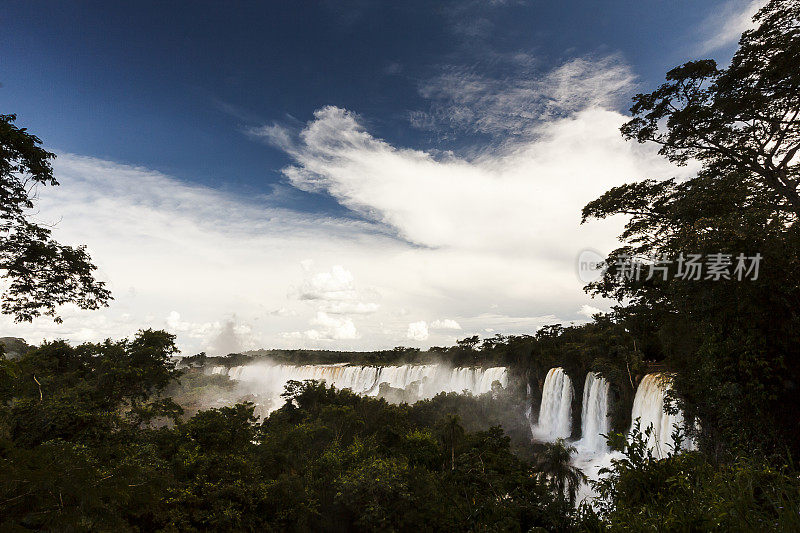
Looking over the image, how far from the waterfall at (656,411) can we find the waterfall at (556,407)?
10.5 meters

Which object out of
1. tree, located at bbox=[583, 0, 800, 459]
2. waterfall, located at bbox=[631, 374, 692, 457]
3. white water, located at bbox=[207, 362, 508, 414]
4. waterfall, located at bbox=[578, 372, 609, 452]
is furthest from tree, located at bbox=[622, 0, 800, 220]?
white water, located at bbox=[207, 362, 508, 414]

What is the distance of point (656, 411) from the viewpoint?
63.0ft

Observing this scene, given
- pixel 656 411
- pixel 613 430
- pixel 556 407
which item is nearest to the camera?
pixel 613 430

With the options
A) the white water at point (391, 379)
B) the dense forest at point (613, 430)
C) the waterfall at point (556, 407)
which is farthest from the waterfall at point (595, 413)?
the white water at point (391, 379)

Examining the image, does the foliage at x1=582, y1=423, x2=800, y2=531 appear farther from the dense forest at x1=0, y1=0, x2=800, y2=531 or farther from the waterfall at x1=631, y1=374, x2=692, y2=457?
the waterfall at x1=631, y1=374, x2=692, y2=457

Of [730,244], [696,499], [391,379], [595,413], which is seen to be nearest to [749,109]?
[730,244]

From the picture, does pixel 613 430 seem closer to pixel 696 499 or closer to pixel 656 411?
pixel 696 499

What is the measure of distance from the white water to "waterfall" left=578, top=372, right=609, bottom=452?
11.8 m

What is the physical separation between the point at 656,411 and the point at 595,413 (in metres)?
8.79

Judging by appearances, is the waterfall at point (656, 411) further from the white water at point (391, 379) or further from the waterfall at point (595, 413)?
the white water at point (391, 379)

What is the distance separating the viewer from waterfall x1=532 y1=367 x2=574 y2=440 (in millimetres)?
31797

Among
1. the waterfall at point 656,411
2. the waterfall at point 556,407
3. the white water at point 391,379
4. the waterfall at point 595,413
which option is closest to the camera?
the waterfall at point 656,411

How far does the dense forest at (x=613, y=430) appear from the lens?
16.9ft

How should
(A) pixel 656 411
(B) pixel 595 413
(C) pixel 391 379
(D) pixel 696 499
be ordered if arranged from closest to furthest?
(D) pixel 696 499, (A) pixel 656 411, (B) pixel 595 413, (C) pixel 391 379
